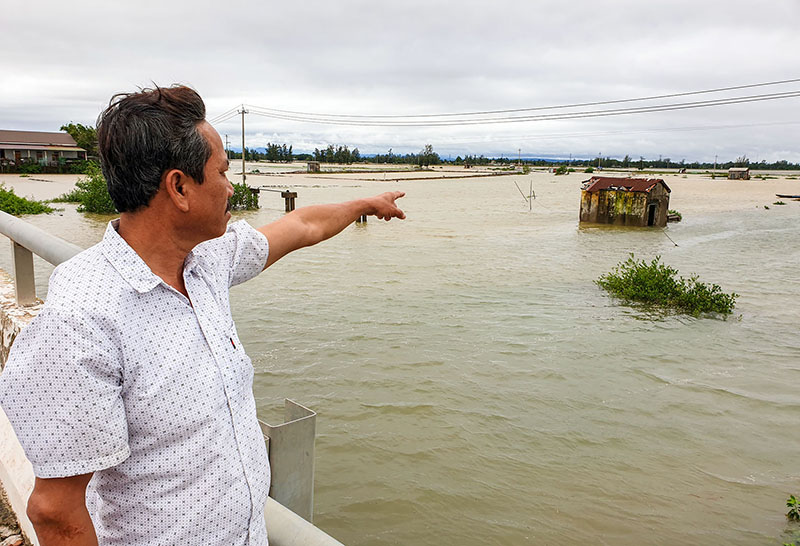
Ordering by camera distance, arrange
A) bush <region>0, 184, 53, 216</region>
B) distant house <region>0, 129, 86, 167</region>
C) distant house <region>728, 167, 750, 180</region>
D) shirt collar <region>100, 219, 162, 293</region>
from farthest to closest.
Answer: distant house <region>728, 167, 750, 180</region> < distant house <region>0, 129, 86, 167</region> < bush <region>0, 184, 53, 216</region> < shirt collar <region>100, 219, 162, 293</region>

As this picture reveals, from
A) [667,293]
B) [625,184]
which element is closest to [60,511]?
[667,293]

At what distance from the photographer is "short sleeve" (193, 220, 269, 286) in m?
1.88

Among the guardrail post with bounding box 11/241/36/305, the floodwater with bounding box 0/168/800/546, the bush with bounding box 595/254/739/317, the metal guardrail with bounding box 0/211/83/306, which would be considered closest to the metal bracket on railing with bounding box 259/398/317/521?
the metal guardrail with bounding box 0/211/83/306

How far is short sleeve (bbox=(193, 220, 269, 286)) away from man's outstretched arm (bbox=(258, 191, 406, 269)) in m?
0.06

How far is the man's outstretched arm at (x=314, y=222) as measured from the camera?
2172 mm

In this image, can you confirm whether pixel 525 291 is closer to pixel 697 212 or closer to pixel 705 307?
pixel 705 307

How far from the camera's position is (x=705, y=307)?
39.6 feet

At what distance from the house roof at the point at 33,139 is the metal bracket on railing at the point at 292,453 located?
67.9m

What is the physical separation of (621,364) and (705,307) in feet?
13.4

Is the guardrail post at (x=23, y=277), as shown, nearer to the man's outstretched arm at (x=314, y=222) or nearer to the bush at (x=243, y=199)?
the man's outstretched arm at (x=314, y=222)

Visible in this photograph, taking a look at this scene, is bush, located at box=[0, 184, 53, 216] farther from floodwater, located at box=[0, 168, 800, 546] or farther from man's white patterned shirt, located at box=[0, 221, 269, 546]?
man's white patterned shirt, located at box=[0, 221, 269, 546]

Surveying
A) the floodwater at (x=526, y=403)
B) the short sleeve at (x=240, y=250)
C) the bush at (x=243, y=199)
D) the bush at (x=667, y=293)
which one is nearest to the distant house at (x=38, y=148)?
the bush at (x=243, y=199)

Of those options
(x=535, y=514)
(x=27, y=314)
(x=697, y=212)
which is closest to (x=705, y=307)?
(x=535, y=514)

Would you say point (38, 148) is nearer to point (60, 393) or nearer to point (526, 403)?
point (526, 403)
